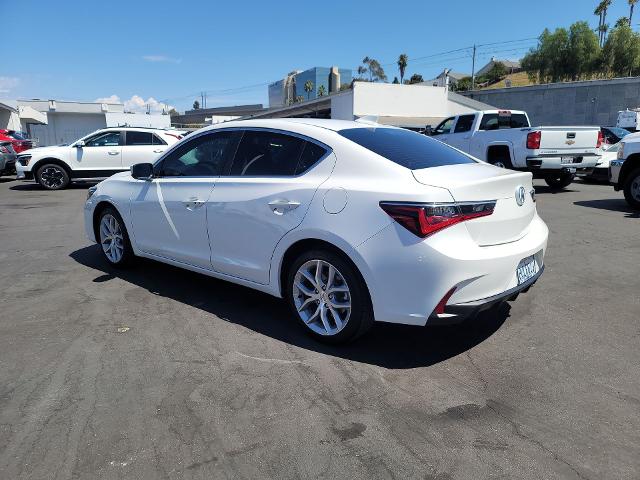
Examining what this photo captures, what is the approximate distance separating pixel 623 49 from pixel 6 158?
2858 inches

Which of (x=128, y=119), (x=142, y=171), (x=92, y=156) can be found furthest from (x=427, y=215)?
(x=128, y=119)

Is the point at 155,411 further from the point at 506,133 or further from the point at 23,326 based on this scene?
the point at 506,133

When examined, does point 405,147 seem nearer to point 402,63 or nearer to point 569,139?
point 569,139

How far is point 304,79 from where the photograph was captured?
12569 centimetres

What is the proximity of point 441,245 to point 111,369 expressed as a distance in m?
2.40

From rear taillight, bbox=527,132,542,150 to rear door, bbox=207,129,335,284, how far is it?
8905 millimetres

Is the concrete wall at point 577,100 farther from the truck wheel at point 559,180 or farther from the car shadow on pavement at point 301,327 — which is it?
the car shadow on pavement at point 301,327

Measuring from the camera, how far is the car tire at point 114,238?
553cm

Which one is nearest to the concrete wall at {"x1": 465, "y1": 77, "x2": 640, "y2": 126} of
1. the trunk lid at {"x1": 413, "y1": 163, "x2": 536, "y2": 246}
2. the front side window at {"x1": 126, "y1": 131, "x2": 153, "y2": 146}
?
the front side window at {"x1": 126, "y1": 131, "x2": 153, "y2": 146}

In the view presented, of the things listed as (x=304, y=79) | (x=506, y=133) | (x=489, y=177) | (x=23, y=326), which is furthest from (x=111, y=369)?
(x=304, y=79)

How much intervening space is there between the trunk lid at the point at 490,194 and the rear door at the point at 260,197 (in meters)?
0.84

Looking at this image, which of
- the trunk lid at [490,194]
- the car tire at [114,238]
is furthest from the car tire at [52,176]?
the trunk lid at [490,194]

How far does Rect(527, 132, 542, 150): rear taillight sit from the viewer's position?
1119 centimetres

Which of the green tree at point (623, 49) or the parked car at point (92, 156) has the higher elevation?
the green tree at point (623, 49)
